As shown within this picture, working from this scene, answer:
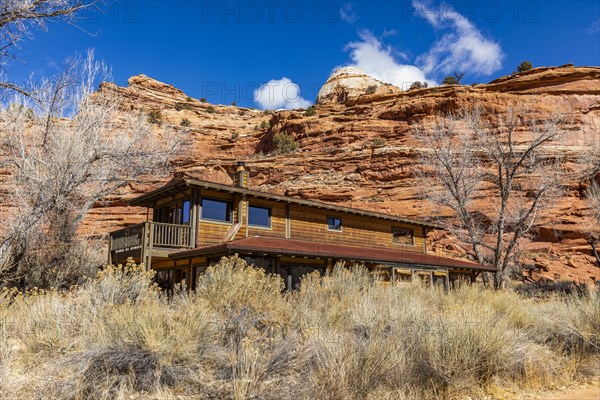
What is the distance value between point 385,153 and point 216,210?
24678 mm

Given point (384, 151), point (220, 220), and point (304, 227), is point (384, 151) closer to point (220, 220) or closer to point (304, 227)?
point (304, 227)

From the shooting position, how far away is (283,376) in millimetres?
6473

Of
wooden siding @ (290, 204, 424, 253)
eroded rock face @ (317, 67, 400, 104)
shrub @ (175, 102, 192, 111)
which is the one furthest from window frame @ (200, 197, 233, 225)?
eroded rock face @ (317, 67, 400, 104)

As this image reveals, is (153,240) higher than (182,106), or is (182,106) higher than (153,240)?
(182,106)

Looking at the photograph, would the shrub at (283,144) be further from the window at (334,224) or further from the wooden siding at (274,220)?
the wooden siding at (274,220)

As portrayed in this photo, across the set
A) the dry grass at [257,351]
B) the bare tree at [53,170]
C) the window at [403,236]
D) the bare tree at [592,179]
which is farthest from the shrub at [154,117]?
the dry grass at [257,351]

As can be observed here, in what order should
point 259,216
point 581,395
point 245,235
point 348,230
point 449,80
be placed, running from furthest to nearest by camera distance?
point 449,80 → point 348,230 → point 259,216 → point 245,235 → point 581,395

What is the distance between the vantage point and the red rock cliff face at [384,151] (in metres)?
33.6

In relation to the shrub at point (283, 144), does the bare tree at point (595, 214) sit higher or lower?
lower

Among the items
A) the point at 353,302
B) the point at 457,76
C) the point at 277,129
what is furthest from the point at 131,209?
the point at 457,76

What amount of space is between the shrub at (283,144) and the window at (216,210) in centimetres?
2672

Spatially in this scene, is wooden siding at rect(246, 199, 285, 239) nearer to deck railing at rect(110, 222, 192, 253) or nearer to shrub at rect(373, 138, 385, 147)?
deck railing at rect(110, 222, 192, 253)

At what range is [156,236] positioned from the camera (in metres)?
16.3

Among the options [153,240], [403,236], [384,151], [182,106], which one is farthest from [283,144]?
[153,240]
